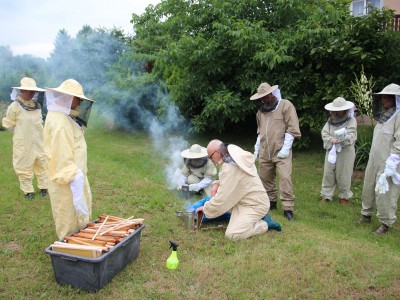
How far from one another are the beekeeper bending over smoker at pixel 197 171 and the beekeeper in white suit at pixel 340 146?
2.07m

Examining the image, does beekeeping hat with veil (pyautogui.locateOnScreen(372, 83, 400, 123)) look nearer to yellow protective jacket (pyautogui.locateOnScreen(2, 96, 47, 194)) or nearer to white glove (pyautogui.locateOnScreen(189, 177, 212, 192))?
white glove (pyautogui.locateOnScreen(189, 177, 212, 192))

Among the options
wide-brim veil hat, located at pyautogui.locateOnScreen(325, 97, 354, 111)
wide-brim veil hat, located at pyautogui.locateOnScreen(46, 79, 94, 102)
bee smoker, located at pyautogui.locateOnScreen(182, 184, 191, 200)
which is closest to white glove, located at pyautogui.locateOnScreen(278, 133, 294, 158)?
wide-brim veil hat, located at pyautogui.locateOnScreen(325, 97, 354, 111)

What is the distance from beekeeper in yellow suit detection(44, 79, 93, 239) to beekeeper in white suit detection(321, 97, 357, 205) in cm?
414

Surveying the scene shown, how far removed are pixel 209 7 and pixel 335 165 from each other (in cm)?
575

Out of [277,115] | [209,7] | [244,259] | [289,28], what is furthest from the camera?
[209,7]

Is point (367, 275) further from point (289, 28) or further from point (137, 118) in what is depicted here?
point (137, 118)

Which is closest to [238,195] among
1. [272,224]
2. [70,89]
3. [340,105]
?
[272,224]

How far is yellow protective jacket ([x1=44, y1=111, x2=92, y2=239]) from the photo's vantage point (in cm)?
361

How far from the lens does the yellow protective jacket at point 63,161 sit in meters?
3.61

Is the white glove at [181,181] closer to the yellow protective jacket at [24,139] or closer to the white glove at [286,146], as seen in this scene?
the white glove at [286,146]

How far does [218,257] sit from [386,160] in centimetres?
268

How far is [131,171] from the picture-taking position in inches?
322

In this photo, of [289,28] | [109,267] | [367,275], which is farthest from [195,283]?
[289,28]

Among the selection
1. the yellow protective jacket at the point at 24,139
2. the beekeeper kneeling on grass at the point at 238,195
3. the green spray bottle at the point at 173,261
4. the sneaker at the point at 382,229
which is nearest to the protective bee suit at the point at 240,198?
the beekeeper kneeling on grass at the point at 238,195
